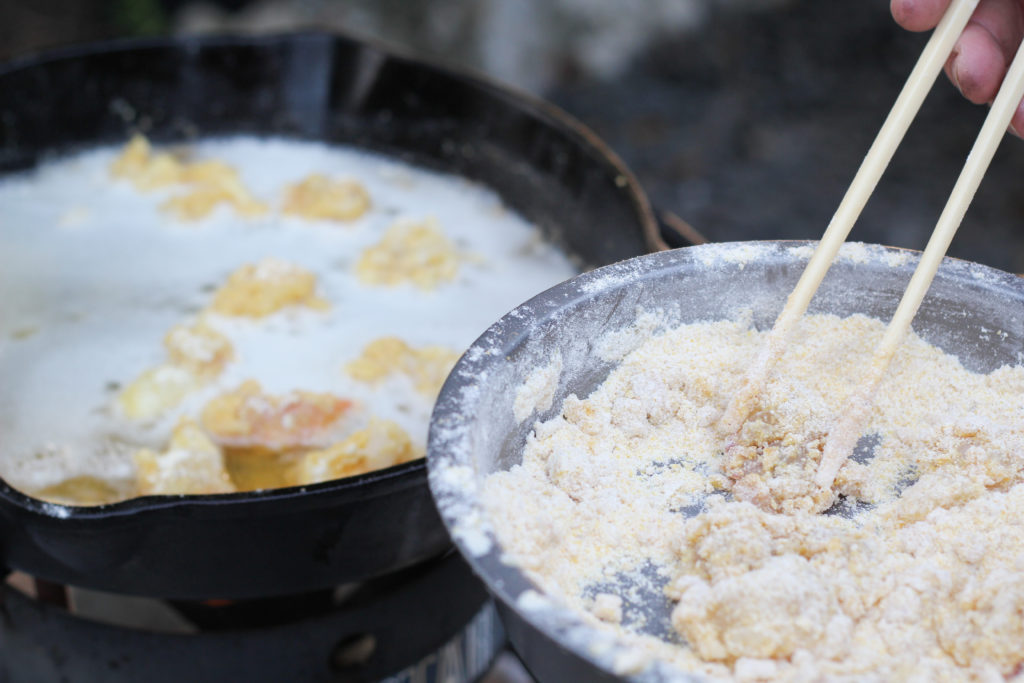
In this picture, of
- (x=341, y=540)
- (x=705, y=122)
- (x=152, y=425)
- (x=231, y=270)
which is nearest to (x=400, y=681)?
(x=341, y=540)

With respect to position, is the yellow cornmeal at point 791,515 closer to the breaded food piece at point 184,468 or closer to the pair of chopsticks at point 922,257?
the pair of chopsticks at point 922,257

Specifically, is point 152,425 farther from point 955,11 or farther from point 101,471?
point 955,11

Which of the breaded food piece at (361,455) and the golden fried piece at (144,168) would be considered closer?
the breaded food piece at (361,455)

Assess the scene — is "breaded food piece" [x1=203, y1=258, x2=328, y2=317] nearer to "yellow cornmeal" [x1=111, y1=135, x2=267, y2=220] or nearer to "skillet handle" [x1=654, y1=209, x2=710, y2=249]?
"yellow cornmeal" [x1=111, y1=135, x2=267, y2=220]

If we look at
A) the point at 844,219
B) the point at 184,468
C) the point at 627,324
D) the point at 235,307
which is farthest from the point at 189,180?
the point at 844,219

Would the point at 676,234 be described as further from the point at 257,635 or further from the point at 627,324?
the point at 257,635

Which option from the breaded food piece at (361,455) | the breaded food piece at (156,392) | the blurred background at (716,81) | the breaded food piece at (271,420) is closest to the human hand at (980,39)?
the breaded food piece at (361,455)

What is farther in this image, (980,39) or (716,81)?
(716,81)
